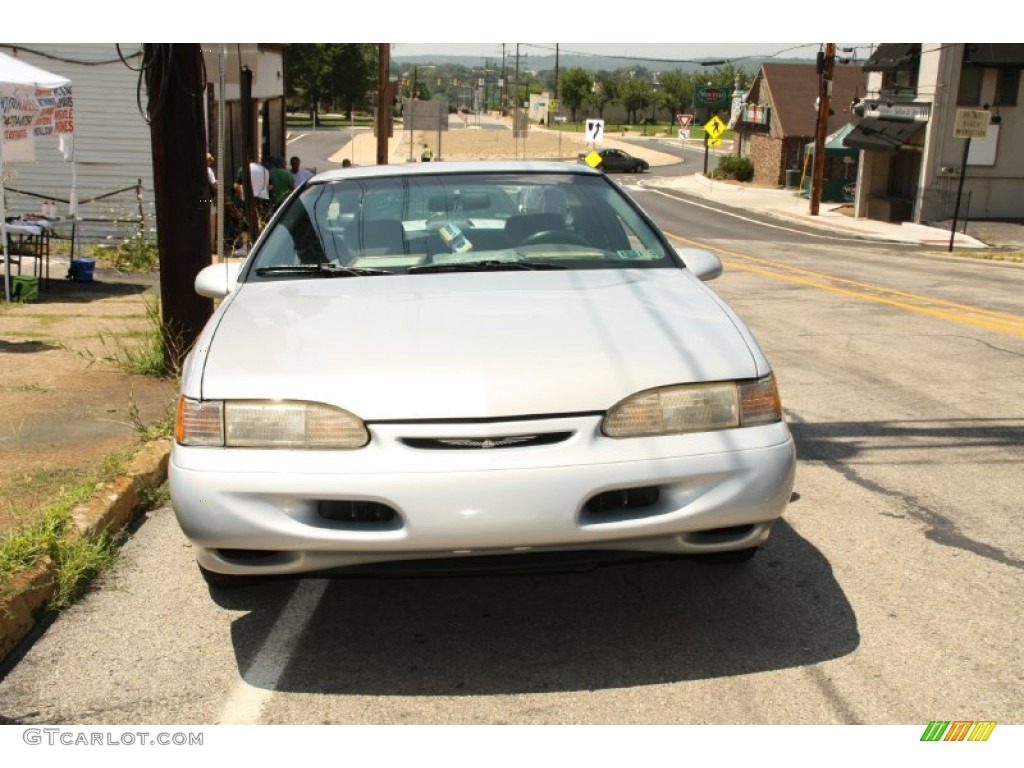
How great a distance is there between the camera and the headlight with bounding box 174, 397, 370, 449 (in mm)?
3684

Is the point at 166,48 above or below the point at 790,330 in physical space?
above

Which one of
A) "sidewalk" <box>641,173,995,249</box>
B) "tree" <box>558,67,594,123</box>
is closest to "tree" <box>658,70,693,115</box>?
"tree" <box>558,67,594,123</box>

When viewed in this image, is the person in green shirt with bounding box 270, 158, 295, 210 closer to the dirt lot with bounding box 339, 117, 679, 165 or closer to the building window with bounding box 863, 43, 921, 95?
the building window with bounding box 863, 43, 921, 95

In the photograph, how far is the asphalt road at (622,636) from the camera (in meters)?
3.67

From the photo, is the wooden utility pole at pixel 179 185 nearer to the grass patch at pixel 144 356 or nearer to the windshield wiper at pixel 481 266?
the grass patch at pixel 144 356

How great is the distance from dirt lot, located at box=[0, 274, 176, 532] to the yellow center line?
819 centimetres

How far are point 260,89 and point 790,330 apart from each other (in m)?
18.3

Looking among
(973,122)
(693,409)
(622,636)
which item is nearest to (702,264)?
(693,409)

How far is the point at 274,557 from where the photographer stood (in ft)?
12.4

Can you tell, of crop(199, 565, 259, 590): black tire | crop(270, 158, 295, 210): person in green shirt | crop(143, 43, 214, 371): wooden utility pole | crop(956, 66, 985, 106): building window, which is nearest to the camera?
crop(199, 565, 259, 590): black tire

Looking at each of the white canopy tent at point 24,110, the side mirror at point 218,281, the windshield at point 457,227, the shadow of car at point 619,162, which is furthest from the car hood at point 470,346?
the shadow of car at point 619,162

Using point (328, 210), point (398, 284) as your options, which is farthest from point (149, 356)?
point (398, 284)

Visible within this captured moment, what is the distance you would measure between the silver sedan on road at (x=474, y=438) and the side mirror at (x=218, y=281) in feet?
2.63
